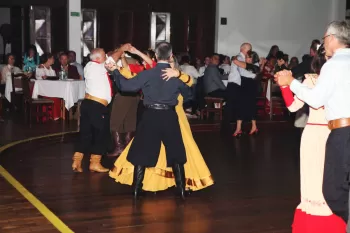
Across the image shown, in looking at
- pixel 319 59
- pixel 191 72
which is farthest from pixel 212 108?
pixel 319 59

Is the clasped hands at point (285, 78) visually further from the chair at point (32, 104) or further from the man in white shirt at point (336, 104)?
the chair at point (32, 104)

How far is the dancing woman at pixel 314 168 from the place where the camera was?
13.9ft

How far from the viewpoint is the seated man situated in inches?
470

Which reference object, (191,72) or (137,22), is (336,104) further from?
(137,22)

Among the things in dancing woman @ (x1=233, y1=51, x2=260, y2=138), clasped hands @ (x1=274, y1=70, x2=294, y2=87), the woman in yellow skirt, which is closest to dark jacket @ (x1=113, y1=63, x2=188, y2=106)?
the woman in yellow skirt

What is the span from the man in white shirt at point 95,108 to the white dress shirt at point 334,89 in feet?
11.3

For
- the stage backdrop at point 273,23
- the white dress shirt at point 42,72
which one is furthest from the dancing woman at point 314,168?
the stage backdrop at point 273,23

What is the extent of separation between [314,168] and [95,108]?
3.23 m

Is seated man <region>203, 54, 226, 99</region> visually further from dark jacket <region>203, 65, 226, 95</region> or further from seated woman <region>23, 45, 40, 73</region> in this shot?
seated woman <region>23, 45, 40, 73</region>

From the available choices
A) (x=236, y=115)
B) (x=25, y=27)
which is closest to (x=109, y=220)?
(x=236, y=115)

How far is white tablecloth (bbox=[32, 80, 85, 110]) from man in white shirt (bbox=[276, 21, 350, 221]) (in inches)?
304

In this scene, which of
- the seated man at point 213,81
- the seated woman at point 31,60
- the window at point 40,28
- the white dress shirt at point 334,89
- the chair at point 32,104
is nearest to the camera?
the white dress shirt at point 334,89

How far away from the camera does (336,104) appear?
3877 mm

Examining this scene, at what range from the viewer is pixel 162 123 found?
230 inches
